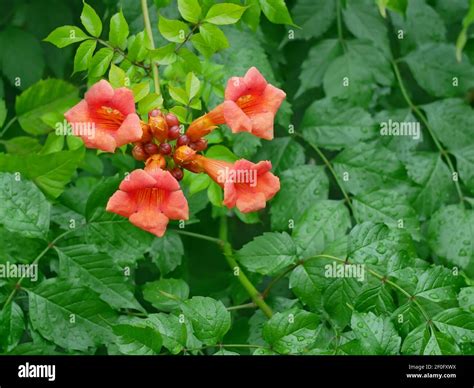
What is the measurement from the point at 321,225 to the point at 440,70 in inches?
27.5

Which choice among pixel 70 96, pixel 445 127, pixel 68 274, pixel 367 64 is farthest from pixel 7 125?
pixel 445 127

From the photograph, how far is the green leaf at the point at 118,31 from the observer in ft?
5.98

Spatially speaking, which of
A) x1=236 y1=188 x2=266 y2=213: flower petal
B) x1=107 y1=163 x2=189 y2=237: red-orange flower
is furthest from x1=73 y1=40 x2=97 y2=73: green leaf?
x1=236 y1=188 x2=266 y2=213: flower petal

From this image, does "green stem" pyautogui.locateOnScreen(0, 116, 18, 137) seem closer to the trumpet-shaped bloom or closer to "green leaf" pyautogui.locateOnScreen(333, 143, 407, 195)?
the trumpet-shaped bloom

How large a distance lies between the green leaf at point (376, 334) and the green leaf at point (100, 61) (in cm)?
73

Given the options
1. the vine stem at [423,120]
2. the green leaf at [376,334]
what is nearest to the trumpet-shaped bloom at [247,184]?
the green leaf at [376,334]

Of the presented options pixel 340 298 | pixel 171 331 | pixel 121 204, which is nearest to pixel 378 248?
pixel 340 298

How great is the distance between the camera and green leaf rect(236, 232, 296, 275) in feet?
6.29

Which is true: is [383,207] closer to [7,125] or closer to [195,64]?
[195,64]

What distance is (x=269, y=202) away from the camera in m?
2.20

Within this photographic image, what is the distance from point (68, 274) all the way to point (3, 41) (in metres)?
0.85

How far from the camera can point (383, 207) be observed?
2.12 m

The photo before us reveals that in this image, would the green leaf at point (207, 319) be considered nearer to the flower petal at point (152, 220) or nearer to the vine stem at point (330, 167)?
the flower petal at point (152, 220)
